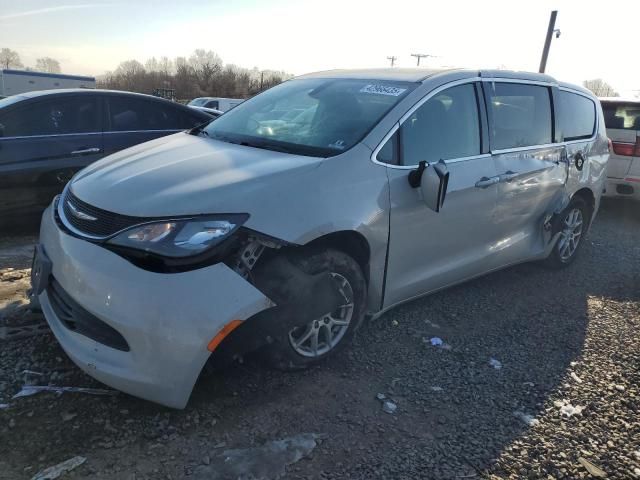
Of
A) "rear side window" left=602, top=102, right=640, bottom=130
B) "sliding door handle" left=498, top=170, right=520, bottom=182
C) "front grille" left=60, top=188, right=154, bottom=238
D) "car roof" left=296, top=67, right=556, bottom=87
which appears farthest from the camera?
"rear side window" left=602, top=102, right=640, bottom=130

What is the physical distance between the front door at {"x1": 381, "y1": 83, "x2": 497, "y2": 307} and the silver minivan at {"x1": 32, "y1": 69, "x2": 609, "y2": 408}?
0.01m

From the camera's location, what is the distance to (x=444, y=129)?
3.66 m

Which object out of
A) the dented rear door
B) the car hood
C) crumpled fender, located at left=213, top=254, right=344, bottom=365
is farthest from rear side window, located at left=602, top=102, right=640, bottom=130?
crumpled fender, located at left=213, top=254, right=344, bottom=365

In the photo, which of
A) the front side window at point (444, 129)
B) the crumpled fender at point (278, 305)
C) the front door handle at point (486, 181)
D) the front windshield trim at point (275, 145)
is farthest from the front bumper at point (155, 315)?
the front door handle at point (486, 181)

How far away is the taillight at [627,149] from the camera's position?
7422mm

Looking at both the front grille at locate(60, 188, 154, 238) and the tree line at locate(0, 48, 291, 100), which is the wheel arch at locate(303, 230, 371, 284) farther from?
the tree line at locate(0, 48, 291, 100)

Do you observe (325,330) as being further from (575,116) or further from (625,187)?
(625,187)

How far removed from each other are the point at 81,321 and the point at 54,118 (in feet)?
11.6

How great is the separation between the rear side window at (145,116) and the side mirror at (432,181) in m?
3.74

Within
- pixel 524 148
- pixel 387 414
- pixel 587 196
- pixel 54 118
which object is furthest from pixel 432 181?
pixel 54 118

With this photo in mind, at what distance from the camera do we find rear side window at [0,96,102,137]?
16.8 ft

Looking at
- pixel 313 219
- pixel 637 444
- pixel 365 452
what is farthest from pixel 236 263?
pixel 637 444

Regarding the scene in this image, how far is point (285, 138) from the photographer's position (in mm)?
3430

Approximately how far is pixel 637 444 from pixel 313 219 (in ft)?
6.66
